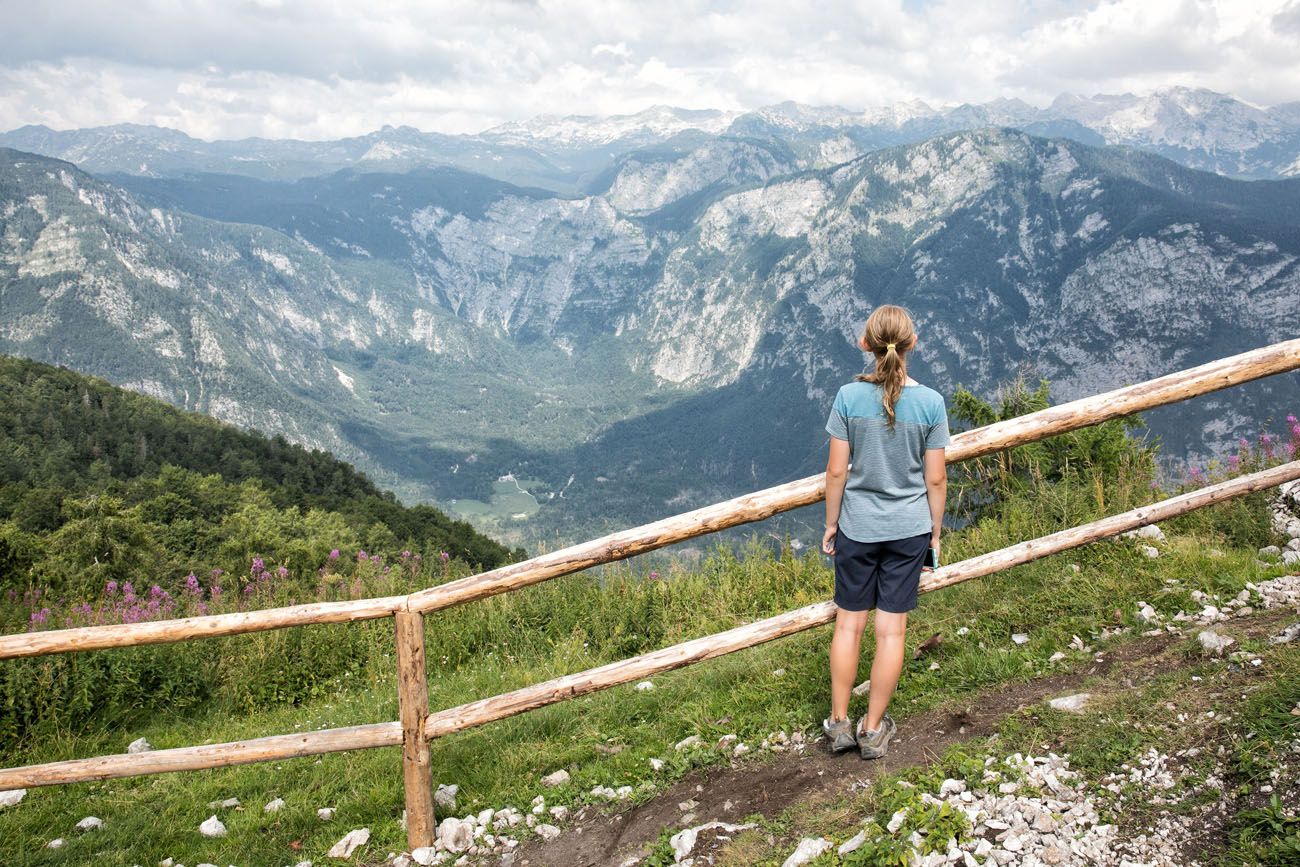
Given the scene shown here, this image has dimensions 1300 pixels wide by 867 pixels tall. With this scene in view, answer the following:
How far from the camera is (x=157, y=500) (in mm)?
33125

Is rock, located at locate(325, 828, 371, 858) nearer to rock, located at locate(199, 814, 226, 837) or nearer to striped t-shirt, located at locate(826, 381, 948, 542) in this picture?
rock, located at locate(199, 814, 226, 837)

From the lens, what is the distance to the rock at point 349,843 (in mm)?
4566

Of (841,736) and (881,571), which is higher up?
(881,571)

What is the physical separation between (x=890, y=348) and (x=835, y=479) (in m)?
0.79

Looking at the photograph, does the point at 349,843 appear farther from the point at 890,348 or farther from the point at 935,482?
the point at 890,348

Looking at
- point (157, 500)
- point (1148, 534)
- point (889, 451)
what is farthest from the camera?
point (157, 500)

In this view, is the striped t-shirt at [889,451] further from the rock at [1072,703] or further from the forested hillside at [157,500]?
the forested hillside at [157,500]

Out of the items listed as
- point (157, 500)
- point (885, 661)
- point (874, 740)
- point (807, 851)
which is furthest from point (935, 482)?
point (157, 500)

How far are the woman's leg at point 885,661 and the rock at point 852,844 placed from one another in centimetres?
94

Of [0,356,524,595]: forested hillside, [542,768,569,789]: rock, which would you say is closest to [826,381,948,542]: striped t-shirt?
[542,768,569,789]: rock

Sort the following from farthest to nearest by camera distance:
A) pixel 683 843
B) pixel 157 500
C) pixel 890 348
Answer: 1. pixel 157 500
2. pixel 890 348
3. pixel 683 843

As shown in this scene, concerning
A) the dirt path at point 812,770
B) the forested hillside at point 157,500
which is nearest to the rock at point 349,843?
the dirt path at point 812,770

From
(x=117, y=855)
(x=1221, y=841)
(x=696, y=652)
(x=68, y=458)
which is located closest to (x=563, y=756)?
(x=696, y=652)

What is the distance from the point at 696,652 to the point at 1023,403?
285 inches
